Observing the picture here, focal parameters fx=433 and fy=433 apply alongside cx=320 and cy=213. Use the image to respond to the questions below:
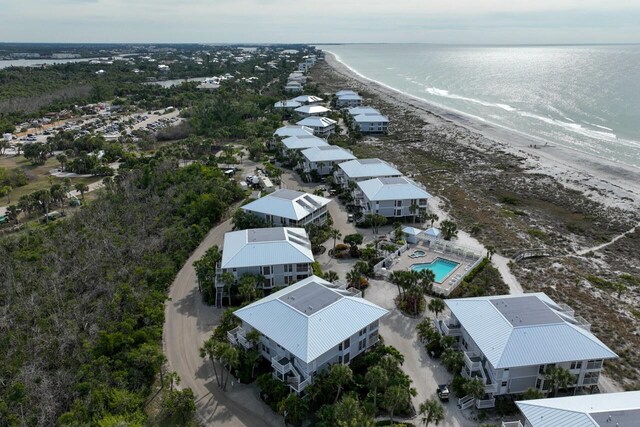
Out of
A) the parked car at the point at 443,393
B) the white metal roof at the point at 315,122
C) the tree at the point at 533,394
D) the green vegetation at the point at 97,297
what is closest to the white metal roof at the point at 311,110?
the white metal roof at the point at 315,122

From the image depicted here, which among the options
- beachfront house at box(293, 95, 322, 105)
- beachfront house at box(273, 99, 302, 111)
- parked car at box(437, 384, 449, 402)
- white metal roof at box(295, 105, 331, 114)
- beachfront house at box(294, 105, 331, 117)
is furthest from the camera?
beachfront house at box(293, 95, 322, 105)

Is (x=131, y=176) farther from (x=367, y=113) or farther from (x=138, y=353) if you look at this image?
(x=367, y=113)

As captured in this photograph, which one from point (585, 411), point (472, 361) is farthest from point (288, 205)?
point (585, 411)

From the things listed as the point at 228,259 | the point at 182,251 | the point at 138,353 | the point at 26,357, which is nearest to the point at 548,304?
the point at 228,259

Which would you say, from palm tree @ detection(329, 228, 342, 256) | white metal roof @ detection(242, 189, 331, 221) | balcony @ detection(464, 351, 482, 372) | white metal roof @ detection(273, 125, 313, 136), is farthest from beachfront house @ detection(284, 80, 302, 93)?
balcony @ detection(464, 351, 482, 372)

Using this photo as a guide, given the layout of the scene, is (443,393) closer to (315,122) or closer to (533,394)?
(533,394)

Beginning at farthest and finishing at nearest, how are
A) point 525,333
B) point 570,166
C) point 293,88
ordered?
point 293,88 < point 570,166 < point 525,333

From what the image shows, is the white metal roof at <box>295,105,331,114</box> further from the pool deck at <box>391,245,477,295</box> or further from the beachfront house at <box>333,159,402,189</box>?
the pool deck at <box>391,245,477,295</box>
